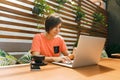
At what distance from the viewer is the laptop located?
5.20 ft

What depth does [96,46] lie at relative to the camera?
6.00ft

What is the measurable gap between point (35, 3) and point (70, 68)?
2.03 metres

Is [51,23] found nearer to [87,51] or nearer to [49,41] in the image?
[49,41]

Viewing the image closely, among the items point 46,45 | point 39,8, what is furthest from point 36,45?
point 39,8

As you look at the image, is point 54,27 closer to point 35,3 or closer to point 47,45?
point 47,45

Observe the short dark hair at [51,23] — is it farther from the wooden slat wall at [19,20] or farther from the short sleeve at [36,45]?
the wooden slat wall at [19,20]

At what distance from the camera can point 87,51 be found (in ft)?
5.62

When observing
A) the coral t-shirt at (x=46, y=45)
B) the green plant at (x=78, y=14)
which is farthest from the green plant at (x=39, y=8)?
the green plant at (x=78, y=14)

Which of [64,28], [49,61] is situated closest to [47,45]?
[49,61]

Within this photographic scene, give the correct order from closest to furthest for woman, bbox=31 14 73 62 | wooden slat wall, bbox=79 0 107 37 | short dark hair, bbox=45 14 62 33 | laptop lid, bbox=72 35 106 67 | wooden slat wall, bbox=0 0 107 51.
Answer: laptop lid, bbox=72 35 106 67
woman, bbox=31 14 73 62
short dark hair, bbox=45 14 62 33
wooden slat wall, bbox=0 0 107 51
wooden slat wall, bbox=79 0 107 37

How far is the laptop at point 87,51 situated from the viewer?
158cm

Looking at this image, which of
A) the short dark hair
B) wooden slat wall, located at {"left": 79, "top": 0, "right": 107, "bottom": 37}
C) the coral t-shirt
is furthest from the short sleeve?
wooden slat wall, located at {"left": 79, "top": 0, "right": 107, "bottom": 37}

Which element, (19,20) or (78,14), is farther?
(78,14)

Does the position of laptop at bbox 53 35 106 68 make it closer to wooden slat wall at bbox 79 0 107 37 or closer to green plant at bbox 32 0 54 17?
green plant at bbox 32 0 54 17
